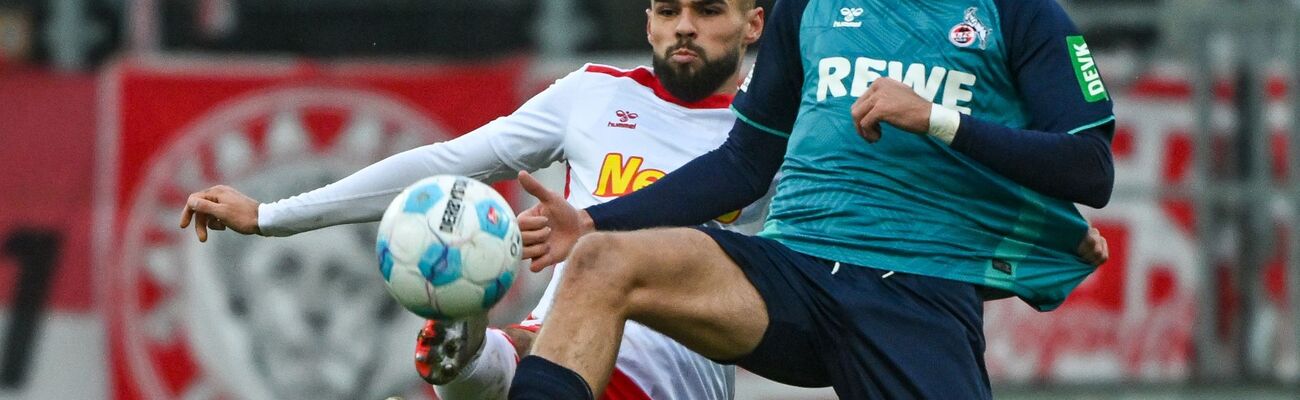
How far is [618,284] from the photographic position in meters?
4.63

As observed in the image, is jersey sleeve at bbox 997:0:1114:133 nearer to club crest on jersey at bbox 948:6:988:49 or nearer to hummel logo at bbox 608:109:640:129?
club crest on jersey at bbox 948:6:988:49

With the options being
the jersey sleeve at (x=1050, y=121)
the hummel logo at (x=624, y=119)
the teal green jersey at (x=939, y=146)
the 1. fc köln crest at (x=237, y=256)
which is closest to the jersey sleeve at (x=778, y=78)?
the teal green jersey at (x=939, y=146)

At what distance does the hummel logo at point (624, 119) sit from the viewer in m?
6.15

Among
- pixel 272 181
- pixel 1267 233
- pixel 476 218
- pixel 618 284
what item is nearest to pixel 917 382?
pixel 618 284

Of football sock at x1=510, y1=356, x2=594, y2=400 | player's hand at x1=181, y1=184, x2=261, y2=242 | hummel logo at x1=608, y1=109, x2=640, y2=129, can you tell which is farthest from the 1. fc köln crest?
football sock at x1=510, y1=356, x2=594, y2=400

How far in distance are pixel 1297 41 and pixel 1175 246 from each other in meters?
1.24

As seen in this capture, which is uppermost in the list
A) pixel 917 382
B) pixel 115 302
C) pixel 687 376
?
pixel 917 382

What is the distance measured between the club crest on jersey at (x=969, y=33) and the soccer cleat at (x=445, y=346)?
4.79ft

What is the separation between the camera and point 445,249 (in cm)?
477

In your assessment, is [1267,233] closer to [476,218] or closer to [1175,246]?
[1175,246]

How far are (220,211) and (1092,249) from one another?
→ 7.77ft

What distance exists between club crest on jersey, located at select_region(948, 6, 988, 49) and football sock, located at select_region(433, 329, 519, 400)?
158 cm

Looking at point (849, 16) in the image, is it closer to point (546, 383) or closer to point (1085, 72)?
point (1085, 72)

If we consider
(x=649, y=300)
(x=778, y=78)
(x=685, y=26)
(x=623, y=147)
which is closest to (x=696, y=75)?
(x=685, y=26)
